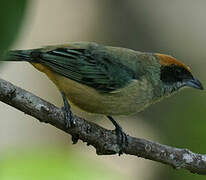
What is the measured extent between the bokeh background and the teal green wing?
0.90 meters

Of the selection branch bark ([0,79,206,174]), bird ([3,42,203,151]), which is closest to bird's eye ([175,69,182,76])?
bird ([3,42,203,151])

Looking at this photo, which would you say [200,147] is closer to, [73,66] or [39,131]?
[73,66]

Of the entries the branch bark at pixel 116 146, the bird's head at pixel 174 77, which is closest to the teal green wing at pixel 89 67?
the bird's head at pixel 174 77

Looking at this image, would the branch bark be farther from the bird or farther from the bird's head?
the bird's head

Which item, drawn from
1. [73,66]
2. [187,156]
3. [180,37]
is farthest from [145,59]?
[180,37]

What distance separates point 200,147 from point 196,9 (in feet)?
17.2

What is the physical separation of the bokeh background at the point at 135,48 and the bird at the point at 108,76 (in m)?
0.50

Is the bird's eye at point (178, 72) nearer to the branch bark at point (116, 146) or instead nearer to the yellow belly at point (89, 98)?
the yellow belly at point (89, 98)

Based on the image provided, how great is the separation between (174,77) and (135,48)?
345cm

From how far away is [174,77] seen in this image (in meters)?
4.21

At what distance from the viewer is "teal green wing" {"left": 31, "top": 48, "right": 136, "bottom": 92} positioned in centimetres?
369

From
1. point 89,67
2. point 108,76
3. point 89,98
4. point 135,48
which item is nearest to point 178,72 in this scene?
point 108,76

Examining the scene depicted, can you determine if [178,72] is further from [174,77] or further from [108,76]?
[108,76]

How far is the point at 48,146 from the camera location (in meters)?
2.68
